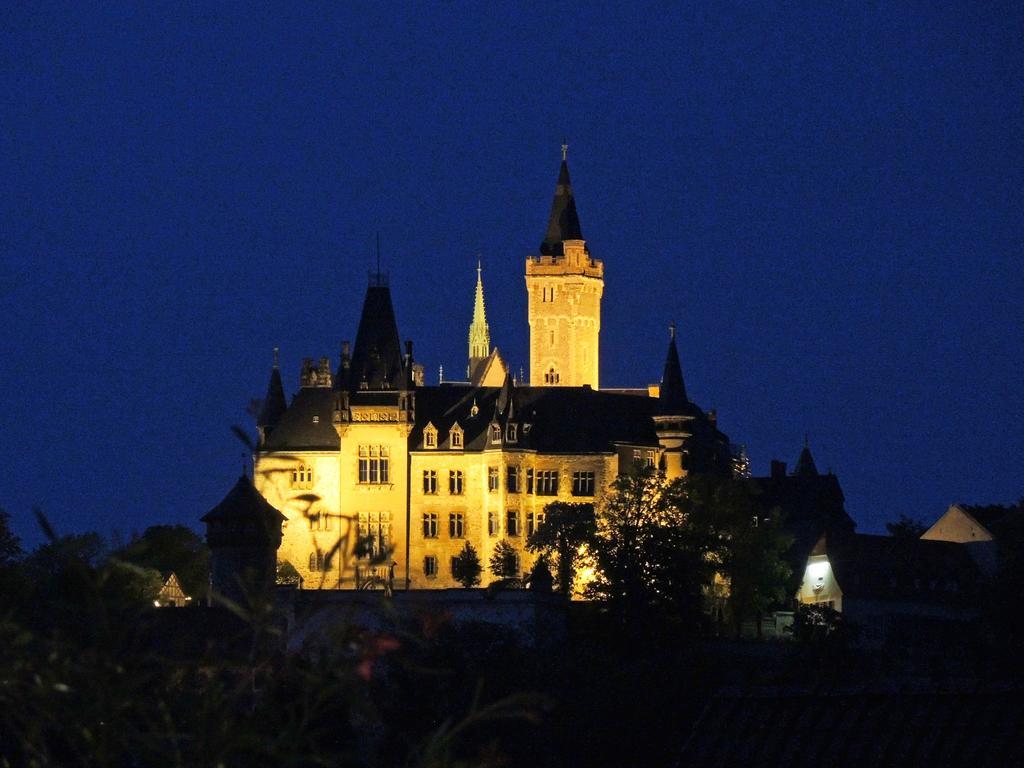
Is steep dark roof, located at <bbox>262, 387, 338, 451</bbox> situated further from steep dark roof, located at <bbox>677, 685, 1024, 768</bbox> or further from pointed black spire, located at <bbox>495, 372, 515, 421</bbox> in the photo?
steep dark roof, located at <bbox>677, 685, 1024, 768</bbox>

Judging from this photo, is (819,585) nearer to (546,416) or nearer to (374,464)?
(546,416)

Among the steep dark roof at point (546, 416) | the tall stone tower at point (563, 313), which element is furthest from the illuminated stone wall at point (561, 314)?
the steep dark roof at point (546, 416)

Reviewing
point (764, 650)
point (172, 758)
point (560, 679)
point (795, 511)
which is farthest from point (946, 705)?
point (795, 511)

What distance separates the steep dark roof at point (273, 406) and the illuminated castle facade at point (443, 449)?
0.76 feet

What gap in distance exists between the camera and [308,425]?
10656 centimetres

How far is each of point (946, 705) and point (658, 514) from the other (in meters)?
54.2

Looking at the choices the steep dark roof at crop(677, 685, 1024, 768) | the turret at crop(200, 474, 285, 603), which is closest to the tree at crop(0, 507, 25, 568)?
the turret at crop(200, 474, 285, 603)

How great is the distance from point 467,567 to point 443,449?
22.3ft

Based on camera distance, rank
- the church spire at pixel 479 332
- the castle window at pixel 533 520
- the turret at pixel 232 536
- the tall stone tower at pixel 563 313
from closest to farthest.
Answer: the turret at pixel 232 536, the castle window at pixel 533 520, the tall stone tower at pixel 563 313, the church spire at pixel 479 332

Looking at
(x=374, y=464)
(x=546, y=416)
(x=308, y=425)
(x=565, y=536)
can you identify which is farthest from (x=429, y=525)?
(x=565, y=536)

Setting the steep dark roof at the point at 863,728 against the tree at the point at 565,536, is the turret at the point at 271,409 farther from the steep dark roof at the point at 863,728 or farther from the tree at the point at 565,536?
the steep dark roof at the point at 863,728

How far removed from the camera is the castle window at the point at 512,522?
103 m

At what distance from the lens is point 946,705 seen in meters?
41.0

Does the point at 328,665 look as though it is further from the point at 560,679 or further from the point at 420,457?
the point at 420,457
